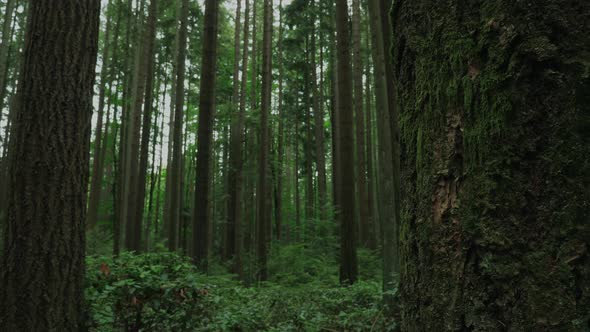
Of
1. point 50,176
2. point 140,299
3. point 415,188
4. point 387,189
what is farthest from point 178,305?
point 415,188

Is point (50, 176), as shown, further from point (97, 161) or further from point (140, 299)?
point (97, 161)

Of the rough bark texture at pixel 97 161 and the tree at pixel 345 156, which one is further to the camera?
the rough bark texture at pixel 97 161

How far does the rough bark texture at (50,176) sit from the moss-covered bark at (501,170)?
3.43m

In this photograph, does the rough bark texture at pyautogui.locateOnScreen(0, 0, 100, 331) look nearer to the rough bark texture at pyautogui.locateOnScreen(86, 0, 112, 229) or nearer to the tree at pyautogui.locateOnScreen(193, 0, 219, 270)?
the tree at pyautogui.locateOnScreen(193, 0, 219, 270)

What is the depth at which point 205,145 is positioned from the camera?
29.0 feet

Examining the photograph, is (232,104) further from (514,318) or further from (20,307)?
(514,318)

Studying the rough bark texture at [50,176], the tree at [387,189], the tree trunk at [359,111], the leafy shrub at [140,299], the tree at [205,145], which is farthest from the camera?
the tree trunk at [359,111]

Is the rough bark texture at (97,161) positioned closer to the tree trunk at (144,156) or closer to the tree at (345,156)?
the tree trunk at (144,156)

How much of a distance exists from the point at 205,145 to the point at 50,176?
537 cm

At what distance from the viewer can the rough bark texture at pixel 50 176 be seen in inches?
132

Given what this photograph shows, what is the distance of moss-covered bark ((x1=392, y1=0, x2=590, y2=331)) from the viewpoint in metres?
0.74

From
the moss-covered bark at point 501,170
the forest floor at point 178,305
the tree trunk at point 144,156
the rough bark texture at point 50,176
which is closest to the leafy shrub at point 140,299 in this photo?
the forest floor at point 178,305

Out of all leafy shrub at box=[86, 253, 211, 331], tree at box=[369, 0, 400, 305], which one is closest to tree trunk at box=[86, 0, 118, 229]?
leafy shrub at box=[86, 253, 211, 331]

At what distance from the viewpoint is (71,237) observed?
11.7ft
